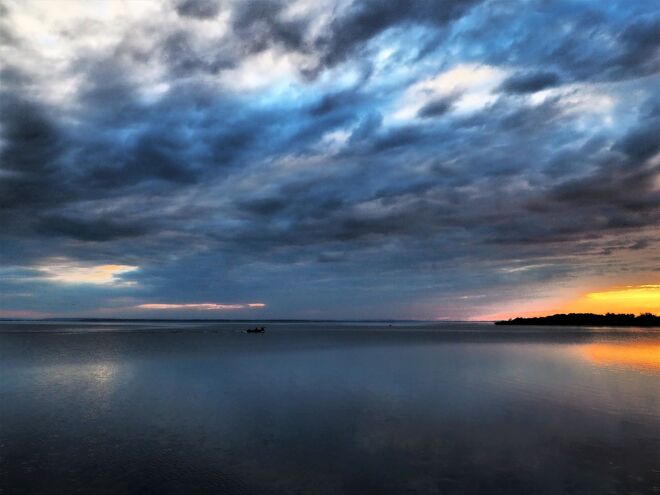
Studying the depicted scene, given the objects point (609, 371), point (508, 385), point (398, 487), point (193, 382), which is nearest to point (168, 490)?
point (398, 487)

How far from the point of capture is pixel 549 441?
20.4 m

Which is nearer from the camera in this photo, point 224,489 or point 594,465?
point 224,489

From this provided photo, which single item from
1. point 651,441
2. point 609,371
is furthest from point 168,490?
point 609,371

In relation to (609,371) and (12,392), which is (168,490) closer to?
(12,392)

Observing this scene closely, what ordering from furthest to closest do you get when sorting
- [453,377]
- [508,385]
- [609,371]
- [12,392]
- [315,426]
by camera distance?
1. [609,371]
2. [453,377]
3. [508,385]
4. [12,392]
5. [315,426]

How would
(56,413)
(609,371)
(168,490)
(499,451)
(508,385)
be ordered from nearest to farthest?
(168,490)
(499,451)
(56,413)
(508,385)
(609,371)

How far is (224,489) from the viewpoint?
48.5 ft

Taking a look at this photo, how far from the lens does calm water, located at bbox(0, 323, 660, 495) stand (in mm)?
15522

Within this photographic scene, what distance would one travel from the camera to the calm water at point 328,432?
15.5 m

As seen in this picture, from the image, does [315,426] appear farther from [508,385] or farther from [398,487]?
[508,385]

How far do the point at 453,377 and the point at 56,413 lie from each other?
29.4m

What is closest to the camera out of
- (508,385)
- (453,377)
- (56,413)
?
(56,413)

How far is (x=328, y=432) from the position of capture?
21.8 meters

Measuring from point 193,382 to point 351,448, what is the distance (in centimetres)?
2128
